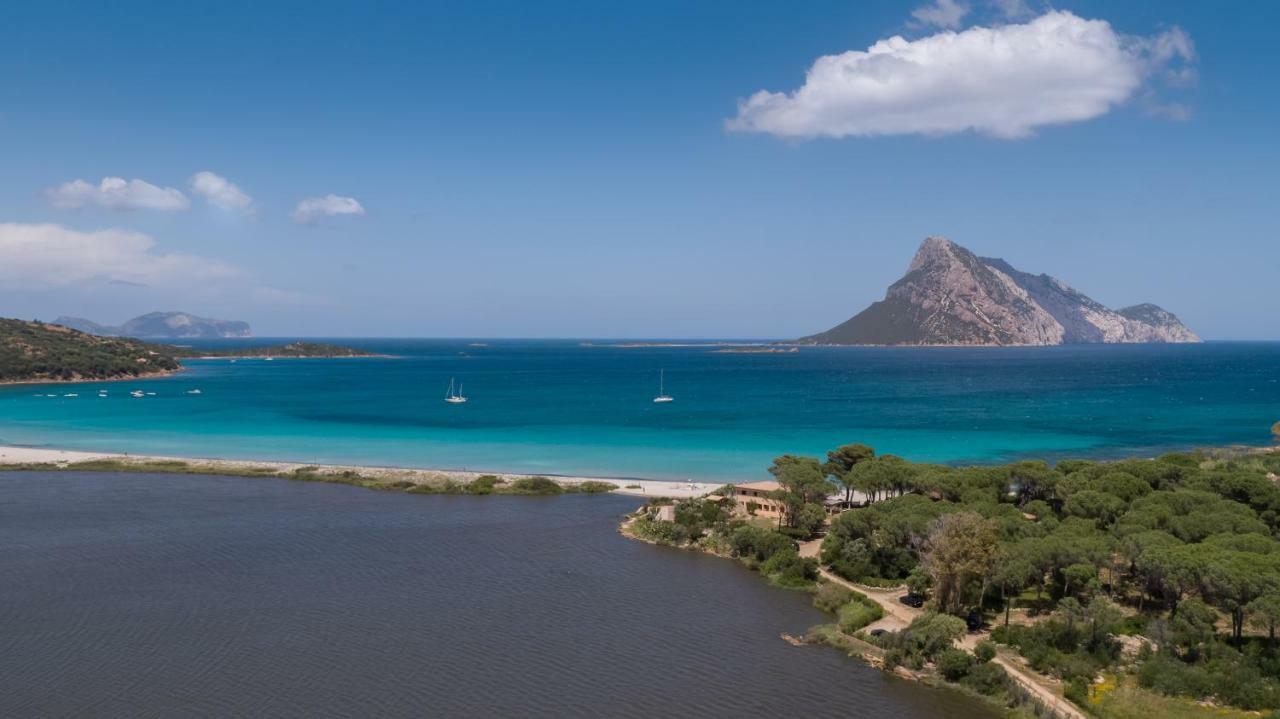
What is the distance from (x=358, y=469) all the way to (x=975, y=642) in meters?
54.3

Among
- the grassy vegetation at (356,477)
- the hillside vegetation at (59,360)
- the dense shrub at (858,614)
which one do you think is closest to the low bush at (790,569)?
the dense shrub at (858,614)

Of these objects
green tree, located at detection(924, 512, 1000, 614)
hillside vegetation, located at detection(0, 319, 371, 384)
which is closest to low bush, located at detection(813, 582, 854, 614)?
green tree, located at detection(924, 512, 1000, 614)

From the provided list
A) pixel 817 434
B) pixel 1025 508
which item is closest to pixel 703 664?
pixel 1025 508

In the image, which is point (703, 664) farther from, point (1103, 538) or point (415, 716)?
point (1103, 538)

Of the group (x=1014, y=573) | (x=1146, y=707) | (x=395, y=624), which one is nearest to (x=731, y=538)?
(x=1014, y=573)

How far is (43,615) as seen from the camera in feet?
108

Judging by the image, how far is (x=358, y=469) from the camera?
68.5 metres

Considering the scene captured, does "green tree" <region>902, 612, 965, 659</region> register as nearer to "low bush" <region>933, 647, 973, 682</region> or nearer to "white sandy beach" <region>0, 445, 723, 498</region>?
"low bush" <region>933, 647, 973, 682</region>

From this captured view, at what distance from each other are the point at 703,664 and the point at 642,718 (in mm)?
4276

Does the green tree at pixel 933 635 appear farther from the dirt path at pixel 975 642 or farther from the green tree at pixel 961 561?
the green tree at pixel 961 561

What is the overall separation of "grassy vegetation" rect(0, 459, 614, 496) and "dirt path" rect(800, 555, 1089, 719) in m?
25.8

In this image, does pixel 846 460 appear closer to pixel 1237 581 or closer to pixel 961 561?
pixel 961 561

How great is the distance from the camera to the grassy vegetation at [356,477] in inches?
2341

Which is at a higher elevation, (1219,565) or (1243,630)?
(1219,565)
